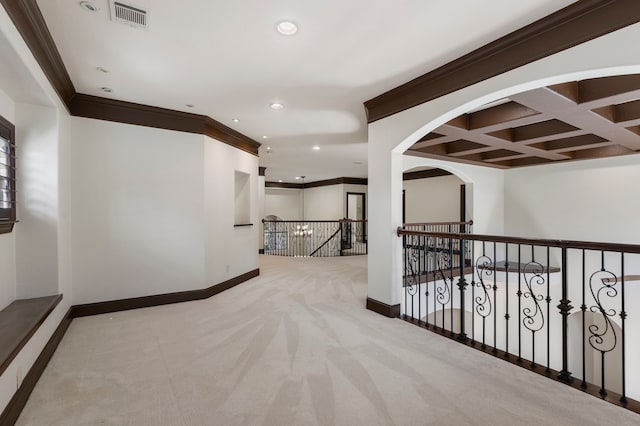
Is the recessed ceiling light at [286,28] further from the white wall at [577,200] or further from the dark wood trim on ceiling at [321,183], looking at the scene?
the dark wood trim on ceiling at [321,183]

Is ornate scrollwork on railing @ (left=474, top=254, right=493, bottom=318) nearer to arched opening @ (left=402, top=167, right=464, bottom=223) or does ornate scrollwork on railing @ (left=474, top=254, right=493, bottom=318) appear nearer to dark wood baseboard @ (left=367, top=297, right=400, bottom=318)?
dark wood baseboard @ (left=367, top=297, right=400, bottom=318)

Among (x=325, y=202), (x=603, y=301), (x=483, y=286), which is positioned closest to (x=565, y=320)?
(x=483, y=286)

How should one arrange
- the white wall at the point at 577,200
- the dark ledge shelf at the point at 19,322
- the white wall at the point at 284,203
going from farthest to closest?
the white wall at the point at 284,203 < the white wall at the point at 577,200 < the dark ledge shelf at the point at 19,322

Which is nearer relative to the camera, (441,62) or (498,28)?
(498,28)

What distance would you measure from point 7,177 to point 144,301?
6.97ft

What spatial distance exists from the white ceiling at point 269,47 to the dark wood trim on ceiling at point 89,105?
0.10 metres

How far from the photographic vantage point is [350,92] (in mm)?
3562

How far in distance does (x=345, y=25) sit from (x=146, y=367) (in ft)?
10.4

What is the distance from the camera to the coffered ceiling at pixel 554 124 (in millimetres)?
3119

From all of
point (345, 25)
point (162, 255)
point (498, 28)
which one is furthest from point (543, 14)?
point (162, 255)

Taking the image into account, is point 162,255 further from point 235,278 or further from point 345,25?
point 345,25

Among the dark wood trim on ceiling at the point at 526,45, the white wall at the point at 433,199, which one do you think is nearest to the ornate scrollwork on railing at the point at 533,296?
the dark wood trim on ceiling at the point at 526,45

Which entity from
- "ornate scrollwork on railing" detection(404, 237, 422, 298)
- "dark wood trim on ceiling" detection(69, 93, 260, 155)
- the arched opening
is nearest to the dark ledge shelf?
"dark wood trim on ceiling" detection(69, 93, 260, 155)

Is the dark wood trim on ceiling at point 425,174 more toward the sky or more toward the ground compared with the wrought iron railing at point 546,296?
more toward the sky
